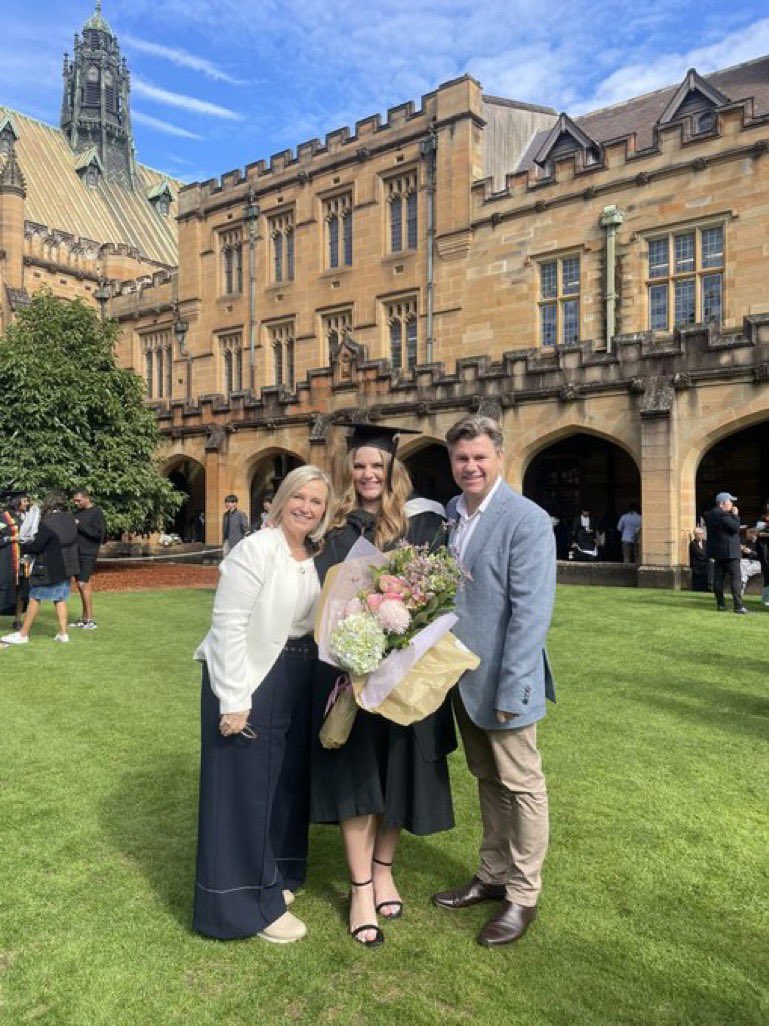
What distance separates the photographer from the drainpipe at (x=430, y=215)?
22.7 metres

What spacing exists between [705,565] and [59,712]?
457 inches

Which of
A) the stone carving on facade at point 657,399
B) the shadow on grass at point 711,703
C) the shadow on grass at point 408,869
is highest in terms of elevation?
the stone carving on facade at point 657,399

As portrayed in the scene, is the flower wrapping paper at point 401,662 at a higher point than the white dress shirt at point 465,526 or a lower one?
lower

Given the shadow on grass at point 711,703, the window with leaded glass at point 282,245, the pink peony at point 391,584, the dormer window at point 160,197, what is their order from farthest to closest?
the dormer window at point 160,197
the window with leaded glass at point 282,245
the shadow on grass at point 711,703
the pink peony at point 391,584

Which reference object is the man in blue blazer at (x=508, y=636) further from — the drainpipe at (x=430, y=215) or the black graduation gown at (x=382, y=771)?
the drainpipe at (x=430, y=215)

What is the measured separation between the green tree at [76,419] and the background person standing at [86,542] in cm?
770

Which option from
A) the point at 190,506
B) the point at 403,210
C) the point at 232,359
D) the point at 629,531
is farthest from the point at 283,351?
the point at 629,531

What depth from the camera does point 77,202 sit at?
42875 millimetres

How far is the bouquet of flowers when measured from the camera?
2.53 metres

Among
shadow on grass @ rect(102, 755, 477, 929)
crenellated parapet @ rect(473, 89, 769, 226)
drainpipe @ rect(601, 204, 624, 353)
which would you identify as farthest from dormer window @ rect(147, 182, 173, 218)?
shadow on grass @ rect(102, 755, 477, 929)

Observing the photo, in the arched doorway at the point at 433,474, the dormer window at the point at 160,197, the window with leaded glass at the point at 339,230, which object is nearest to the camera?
the arched doorway at the point at 433,474

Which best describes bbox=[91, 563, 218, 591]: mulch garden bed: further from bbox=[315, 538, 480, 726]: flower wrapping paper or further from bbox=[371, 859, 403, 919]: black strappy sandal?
bbox=[315, 538, 480, 726]: flower wrapping paper

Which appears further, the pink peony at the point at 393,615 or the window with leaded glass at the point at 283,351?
the window with leaded glass at the point at 283,351

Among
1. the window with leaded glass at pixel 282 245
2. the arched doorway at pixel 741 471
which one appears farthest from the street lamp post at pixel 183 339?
the arched doorway at pixel 741 471
